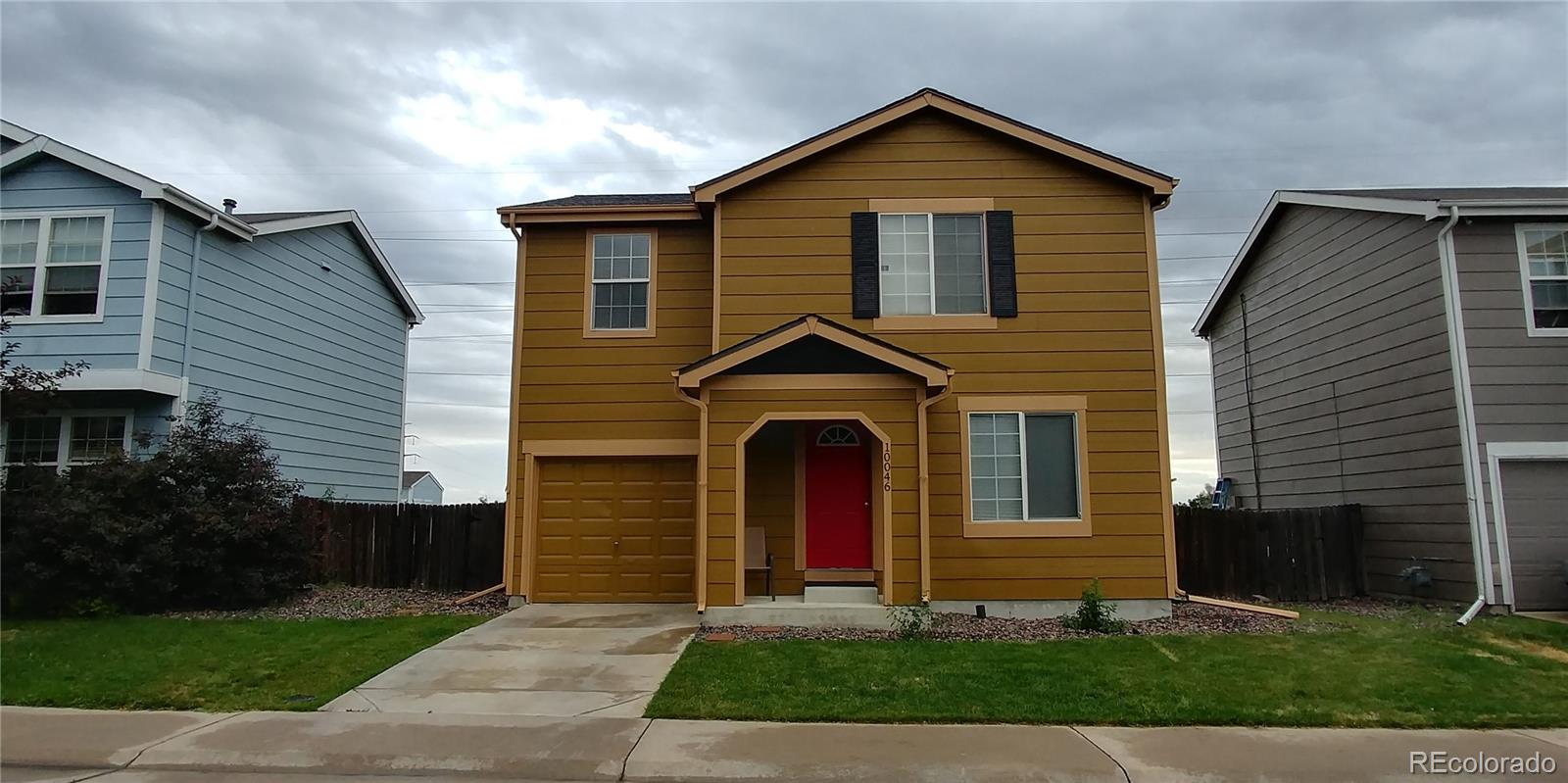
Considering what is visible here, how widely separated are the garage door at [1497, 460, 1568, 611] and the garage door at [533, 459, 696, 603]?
1091cm

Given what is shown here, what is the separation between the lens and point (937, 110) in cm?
1243

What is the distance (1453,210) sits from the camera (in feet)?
39.5

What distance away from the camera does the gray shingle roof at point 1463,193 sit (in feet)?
43.1

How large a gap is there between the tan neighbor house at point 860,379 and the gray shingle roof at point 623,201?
154 mm

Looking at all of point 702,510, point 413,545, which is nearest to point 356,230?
point 413,545

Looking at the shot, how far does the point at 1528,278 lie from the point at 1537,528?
3.38 m

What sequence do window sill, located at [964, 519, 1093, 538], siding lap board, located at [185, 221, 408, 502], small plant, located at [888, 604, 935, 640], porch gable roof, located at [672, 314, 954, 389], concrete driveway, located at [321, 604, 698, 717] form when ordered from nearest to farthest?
concrete driveway, located at [321, 604, 698, 717] → small plant, located at [888, 604, 935, 640] → porch gable roof, located at [672, 314, 954, 389] → window sill, located at [964, 519, 1093, 538] → siding lap board, located at [185, 221, 408, 502]

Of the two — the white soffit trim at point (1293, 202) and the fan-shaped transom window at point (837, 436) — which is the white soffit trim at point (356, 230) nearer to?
the fan-shaped transom window at point (837, 436)

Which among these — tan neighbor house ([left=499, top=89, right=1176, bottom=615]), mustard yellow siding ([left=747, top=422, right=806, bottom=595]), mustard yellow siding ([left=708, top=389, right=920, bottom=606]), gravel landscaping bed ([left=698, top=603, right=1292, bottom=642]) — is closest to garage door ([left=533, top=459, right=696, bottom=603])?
tan neighbor house ([left=499, top=89, right=1176, bottom=615])

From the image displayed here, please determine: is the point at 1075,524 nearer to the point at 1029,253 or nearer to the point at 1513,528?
the point at 1029,253

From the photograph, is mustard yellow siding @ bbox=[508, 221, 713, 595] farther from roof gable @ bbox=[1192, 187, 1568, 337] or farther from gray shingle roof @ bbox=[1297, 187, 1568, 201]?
gray shingle roof @ bbox=[1297, 187, 1568, 201]

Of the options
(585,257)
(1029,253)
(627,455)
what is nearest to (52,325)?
(585,257)

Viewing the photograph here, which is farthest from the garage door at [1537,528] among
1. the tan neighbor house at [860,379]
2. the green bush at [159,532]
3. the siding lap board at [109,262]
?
the siding lap board at [109,262]

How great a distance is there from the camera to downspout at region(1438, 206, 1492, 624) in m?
11.6
